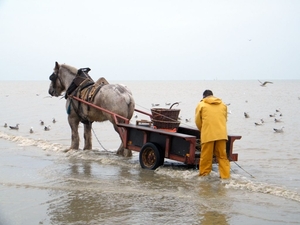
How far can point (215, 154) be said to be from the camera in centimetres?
838

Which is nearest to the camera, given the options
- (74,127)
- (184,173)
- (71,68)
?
(184,173)

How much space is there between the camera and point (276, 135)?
1731 centimetres

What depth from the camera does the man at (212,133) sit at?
8.17 meters

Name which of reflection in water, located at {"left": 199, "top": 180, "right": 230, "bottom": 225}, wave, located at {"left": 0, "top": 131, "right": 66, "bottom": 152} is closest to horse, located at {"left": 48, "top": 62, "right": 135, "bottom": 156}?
wave, located at {"left": 0, "top": 131, "right": 66, "bottom": 152}

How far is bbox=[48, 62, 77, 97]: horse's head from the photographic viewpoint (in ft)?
41.1

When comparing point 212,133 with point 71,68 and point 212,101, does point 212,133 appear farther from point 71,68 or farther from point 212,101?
point 71,68

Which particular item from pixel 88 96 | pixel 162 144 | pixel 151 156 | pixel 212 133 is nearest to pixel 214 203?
pixel 212 133

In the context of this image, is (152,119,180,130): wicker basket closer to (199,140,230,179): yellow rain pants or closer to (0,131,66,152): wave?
(199,140,230,179): yellow rain pants

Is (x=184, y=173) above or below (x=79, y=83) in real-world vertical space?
below

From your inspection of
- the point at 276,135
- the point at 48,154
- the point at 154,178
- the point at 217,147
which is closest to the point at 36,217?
the point at 154,178

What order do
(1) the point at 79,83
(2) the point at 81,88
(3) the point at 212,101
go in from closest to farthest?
(3) the point at 212,101 < (2) the point at 81,88 < (1) the point at 79,83

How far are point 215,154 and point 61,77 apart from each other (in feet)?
19.4

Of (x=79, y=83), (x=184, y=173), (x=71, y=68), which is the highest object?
(x=71, y=68)

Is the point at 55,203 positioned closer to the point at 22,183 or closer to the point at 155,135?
the point at 22,183
